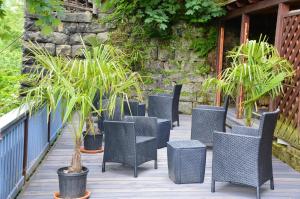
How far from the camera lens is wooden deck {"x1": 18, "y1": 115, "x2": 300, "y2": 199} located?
3.47 m

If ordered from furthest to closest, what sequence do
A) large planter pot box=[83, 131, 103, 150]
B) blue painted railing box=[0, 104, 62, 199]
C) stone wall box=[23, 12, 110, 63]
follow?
stone wall box=[23, 12, 110, 63]
large planter pot box=[83, 131, 103, 150]
blue painted railing box=[0, 104, 62, 199]

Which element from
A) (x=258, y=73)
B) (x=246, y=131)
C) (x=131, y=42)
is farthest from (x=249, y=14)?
(x=246, y=131)

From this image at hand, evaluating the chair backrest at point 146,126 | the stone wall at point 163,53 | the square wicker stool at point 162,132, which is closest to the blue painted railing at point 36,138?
the chair backrest at point 146,126

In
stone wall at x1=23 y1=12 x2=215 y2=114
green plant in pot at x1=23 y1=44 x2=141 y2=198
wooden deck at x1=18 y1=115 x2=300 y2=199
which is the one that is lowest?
wooden deck at x1=18 y1=115 x2=300 y2=199

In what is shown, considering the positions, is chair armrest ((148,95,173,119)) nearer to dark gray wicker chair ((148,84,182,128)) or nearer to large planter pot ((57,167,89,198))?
dark gray wicker chair ((148,84,182,128))

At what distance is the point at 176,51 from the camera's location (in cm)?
862

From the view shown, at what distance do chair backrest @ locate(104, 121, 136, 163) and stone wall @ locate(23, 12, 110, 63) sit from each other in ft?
16.7

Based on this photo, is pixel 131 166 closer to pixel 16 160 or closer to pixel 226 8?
pixel 16 160

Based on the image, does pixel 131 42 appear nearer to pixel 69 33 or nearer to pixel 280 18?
pixel 69 33

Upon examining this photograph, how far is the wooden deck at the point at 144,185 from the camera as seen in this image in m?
3.47

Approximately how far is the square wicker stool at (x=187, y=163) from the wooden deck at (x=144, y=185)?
82 millimetres

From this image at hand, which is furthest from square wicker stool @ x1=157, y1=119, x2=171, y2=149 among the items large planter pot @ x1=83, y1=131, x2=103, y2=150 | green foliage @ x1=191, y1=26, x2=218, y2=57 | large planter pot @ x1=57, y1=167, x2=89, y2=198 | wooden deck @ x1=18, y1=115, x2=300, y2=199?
green foliage @ x1=191, y1=26, x2=218, y2=57

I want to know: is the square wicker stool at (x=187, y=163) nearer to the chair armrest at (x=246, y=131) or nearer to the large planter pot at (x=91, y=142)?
the chair armrest at (x=246, y=131)

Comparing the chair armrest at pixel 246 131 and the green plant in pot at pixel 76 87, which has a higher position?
the green plant in pot at pixel 76 87
